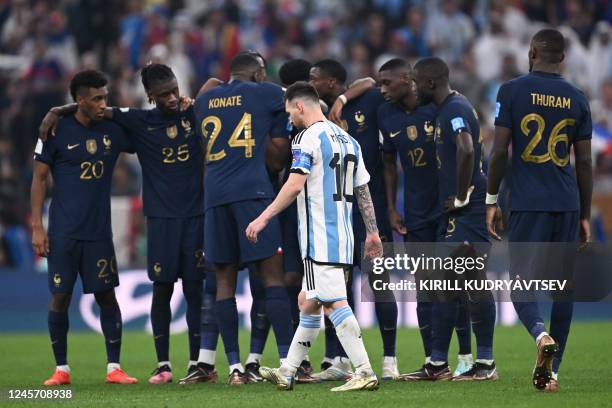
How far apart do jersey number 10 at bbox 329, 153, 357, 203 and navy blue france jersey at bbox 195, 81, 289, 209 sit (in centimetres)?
106

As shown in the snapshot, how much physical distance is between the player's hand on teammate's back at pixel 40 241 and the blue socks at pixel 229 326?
1.76 metres

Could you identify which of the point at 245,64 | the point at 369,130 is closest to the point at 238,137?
the point at 245,64

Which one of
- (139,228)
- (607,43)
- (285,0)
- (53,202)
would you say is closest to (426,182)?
(53,202)

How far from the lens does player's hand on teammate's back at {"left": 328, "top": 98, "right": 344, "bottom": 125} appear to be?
10930 mm

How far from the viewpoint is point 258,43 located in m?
23.4

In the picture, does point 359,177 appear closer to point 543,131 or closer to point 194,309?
point 543,131

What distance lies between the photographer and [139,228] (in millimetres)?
18531

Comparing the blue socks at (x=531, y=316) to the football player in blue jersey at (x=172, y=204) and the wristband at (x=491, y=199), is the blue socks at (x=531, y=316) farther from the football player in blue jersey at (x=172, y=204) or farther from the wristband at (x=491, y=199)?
the football player in blue jersey at (x=172, y=204)

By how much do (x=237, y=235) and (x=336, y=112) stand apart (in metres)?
1.44

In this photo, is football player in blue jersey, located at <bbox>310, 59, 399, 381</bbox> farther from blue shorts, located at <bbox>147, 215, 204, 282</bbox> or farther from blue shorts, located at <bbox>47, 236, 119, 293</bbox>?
blue shorts, located at <bbox>47, 236, 119, 293</bbox>

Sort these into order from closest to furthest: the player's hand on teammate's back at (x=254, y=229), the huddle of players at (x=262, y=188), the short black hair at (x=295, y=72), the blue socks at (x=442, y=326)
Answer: the player's hand on teammate's back at (x=254, y=229) < the huddle of players at (x=262, y=188) < the blue socks at (x=442, y=326) < the short black hair at (x=295, y=72)

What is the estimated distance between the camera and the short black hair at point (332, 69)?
1122 centimetres

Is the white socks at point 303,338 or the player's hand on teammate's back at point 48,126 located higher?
the player's hand on teammate's back at point 48,126

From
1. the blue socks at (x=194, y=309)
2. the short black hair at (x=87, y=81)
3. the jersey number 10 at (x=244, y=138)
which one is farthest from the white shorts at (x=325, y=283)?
the short black hair at (x=87, y=81)
